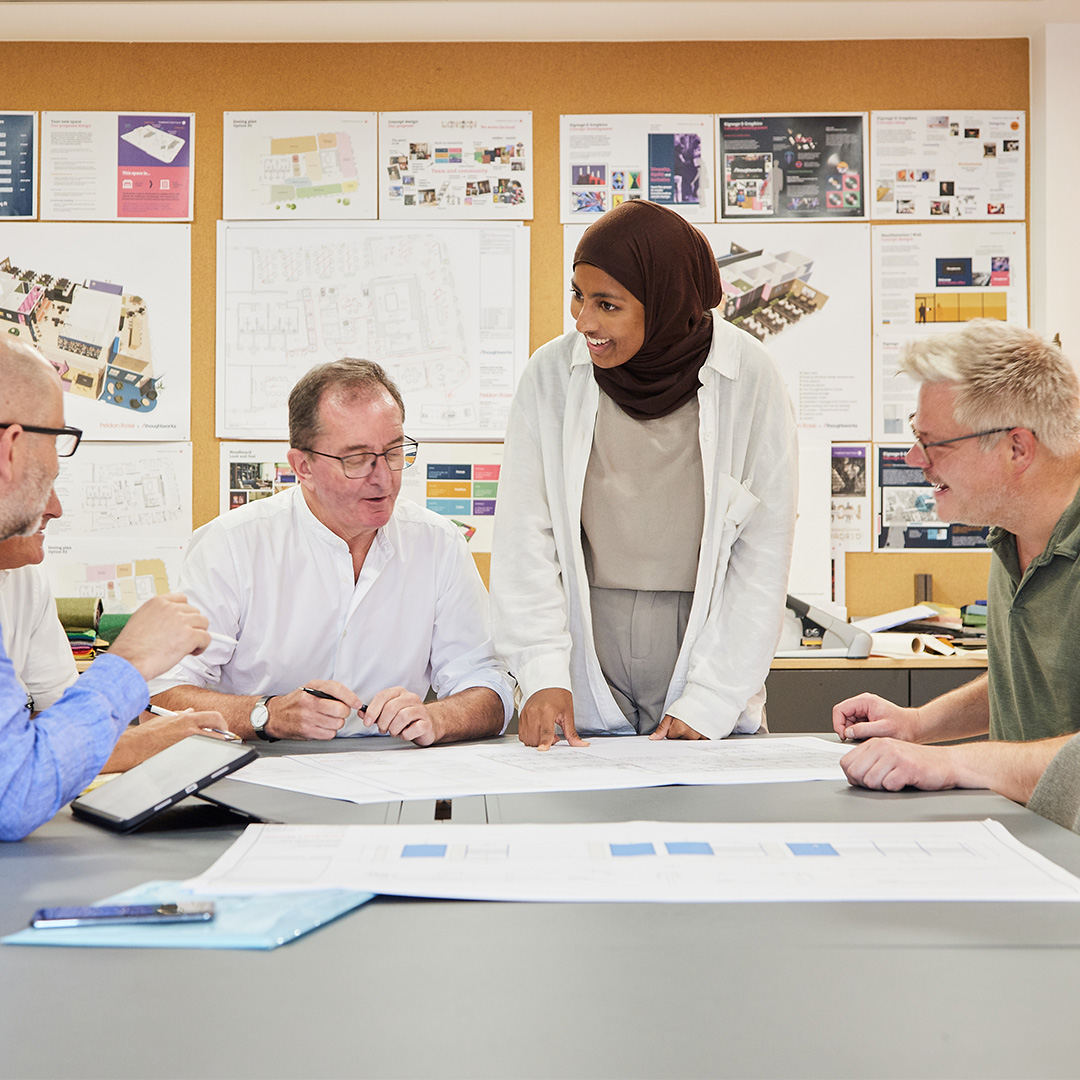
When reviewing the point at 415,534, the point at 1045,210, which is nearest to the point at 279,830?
the point at 415,534

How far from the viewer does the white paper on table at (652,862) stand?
835 mm

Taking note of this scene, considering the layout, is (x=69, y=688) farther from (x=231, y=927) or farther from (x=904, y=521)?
(x=904, y=521)

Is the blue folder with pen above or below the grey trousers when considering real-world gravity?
below

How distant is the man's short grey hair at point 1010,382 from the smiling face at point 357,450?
3.12 ft

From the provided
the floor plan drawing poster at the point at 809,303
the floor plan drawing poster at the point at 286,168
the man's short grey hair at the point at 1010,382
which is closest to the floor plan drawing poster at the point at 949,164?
the floor plan drawing poster at the point at 809,303

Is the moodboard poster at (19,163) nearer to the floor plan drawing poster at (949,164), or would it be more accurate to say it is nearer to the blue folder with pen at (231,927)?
the floor plan drawing poster at (949,164)

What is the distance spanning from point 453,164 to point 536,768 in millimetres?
2567

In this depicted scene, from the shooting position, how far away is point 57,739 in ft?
3.46

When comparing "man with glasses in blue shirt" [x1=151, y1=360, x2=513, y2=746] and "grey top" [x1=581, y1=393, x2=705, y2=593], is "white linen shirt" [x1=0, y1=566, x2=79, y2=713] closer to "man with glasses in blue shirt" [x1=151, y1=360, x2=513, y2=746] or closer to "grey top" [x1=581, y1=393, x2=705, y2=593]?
"man with glasses in blue shirt" [x1=151, y1=360, x2=513, y2=746]

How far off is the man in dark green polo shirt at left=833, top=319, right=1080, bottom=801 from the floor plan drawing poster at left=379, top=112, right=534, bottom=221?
2.05 metres

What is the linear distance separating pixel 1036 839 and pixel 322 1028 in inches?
27.9

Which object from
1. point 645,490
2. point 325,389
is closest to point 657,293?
point 645,490

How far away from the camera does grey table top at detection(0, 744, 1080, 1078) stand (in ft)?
1.89

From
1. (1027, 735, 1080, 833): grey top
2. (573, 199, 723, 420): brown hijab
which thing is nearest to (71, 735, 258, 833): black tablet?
(1027, 735, 1080, 833): grey top
